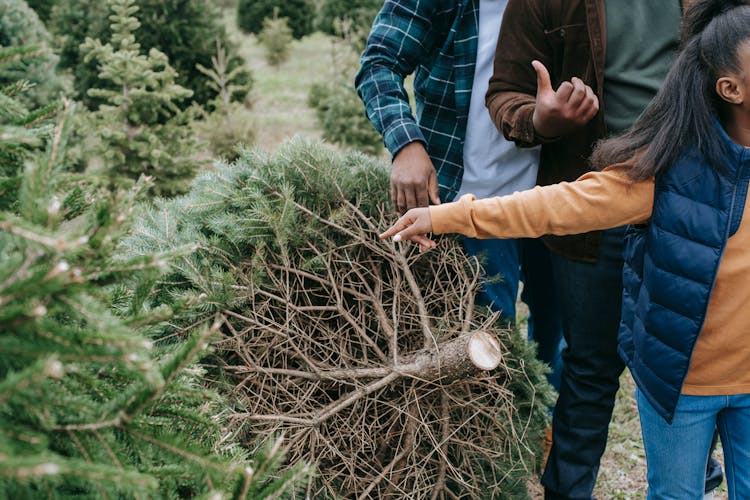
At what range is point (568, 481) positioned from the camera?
2.48m

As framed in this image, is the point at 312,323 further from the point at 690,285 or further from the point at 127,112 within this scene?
the point at 127,112

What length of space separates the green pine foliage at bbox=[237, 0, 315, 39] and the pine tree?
15415mm

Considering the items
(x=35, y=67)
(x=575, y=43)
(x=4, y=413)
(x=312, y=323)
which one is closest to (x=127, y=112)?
(x=35, y=67)

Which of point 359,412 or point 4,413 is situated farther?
point 359,412

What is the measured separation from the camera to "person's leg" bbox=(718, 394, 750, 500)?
6.28 ft

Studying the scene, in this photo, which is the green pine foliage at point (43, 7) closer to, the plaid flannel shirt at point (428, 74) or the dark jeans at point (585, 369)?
the plaid flannel shirt at point (428, 74)

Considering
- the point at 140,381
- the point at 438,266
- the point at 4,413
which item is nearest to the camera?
the point at 4,413

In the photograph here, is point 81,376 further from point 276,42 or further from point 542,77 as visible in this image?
point 276,42

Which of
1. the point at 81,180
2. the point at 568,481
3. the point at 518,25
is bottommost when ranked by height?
the point at 568,481

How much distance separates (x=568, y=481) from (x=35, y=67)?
4.82 metres

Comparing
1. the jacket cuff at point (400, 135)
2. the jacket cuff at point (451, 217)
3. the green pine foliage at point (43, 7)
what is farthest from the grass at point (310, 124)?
the green pine foliage at point (43, 7)

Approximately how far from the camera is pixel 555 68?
2.29m

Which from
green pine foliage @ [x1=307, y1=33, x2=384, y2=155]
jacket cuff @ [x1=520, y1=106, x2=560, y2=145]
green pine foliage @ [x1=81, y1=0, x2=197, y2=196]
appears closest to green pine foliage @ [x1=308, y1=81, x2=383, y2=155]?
green pine foliage @ [x1=307, y1=33, x2=384, y2=155]

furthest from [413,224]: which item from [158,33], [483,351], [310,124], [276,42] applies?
[276,42]
